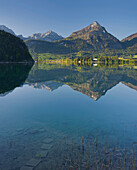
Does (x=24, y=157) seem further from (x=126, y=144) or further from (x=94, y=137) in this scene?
(x=126, y=144)

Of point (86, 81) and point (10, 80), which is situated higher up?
point (10, 80)

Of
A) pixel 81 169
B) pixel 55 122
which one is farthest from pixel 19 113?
pixel 81 169

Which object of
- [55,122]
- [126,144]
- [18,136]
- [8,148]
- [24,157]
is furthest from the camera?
[55,122]

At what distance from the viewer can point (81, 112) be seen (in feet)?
83.0

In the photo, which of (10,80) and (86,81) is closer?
(10,80)

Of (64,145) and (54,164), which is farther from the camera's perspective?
(64,145)

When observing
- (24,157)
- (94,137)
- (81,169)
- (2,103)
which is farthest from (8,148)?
(2,103)

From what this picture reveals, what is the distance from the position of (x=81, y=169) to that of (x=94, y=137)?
5.78 meters

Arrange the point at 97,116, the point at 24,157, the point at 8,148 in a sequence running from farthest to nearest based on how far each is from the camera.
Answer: the point at 97,116, the point at 8,148, the point at 24,157

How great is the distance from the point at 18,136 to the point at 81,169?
27.0 feet

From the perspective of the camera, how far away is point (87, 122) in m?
20.6

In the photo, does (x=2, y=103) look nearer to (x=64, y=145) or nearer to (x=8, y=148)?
(x=8, y=148)

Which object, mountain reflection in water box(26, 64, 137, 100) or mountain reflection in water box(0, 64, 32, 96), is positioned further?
mountain reflection in water box(26, 64, 137, 100)

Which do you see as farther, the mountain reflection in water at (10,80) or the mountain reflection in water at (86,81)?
the mountain reflection in water at (86,81)
